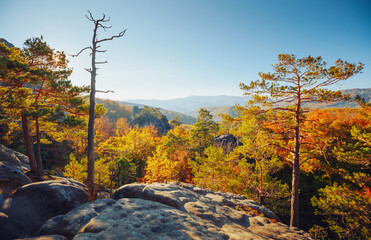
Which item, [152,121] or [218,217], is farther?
[152,121]

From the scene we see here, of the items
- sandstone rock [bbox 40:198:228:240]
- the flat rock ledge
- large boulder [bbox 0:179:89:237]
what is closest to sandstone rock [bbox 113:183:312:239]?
the flat rock ledge

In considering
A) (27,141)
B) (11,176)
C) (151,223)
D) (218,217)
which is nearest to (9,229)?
(151,223)

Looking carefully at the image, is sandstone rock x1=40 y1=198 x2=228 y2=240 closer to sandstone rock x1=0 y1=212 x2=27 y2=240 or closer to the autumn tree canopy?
sandstone rock x1=0 y1=212 x2=27 y2=240

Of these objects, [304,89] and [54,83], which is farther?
[54,83]

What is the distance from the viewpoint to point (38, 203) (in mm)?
5965

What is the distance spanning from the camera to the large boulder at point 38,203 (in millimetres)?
5285

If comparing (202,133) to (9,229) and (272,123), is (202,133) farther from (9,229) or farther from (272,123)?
(9,229)

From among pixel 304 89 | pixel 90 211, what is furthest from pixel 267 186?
pixel 90 211

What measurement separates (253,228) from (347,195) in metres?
8.19

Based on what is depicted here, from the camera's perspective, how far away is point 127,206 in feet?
17.2

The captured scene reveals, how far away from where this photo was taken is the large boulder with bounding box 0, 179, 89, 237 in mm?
5285

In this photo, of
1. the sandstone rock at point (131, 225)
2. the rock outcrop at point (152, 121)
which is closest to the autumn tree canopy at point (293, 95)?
the sandstone rock at point (131, 225)

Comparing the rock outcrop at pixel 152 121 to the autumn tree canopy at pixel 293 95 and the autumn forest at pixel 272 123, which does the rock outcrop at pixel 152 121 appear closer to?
the autumn forest at pixel 272 123

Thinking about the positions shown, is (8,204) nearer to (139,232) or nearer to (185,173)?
(139,232)
